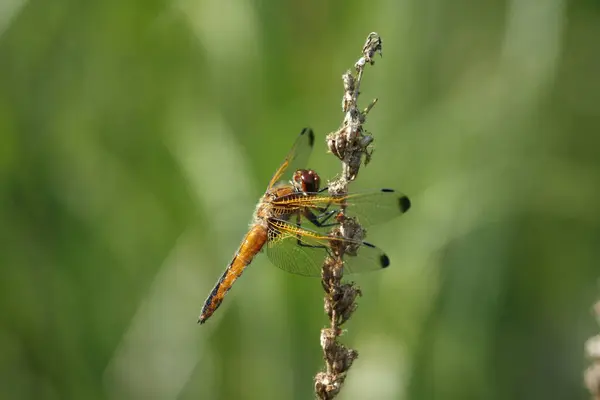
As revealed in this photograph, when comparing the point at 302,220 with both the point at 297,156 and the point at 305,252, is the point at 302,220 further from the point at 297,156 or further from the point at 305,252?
the point at 297,156

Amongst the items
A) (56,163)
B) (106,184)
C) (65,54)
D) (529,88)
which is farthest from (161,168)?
(529,88)

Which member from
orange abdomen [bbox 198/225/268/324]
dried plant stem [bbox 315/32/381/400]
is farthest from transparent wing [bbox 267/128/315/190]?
dried plant stem [bbox 315/32/381/400]

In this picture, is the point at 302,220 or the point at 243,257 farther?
the point at 243,257

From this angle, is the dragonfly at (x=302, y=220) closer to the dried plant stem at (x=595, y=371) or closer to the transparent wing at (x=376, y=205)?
the transparent wing at (x=376, y=205)

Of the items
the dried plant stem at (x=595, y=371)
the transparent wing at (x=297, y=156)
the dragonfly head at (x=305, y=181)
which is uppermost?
the transparent wing at (x=297, y=156)

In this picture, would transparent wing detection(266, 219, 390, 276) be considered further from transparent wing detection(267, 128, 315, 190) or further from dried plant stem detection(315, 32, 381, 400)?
dried plant stem detection(315, 32, 381, 400)

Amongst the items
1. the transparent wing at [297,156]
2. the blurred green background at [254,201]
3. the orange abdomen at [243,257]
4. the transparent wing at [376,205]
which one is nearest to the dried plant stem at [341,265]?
the transparent wing at [376,205]

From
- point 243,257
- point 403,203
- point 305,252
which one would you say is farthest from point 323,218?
point 243,257
